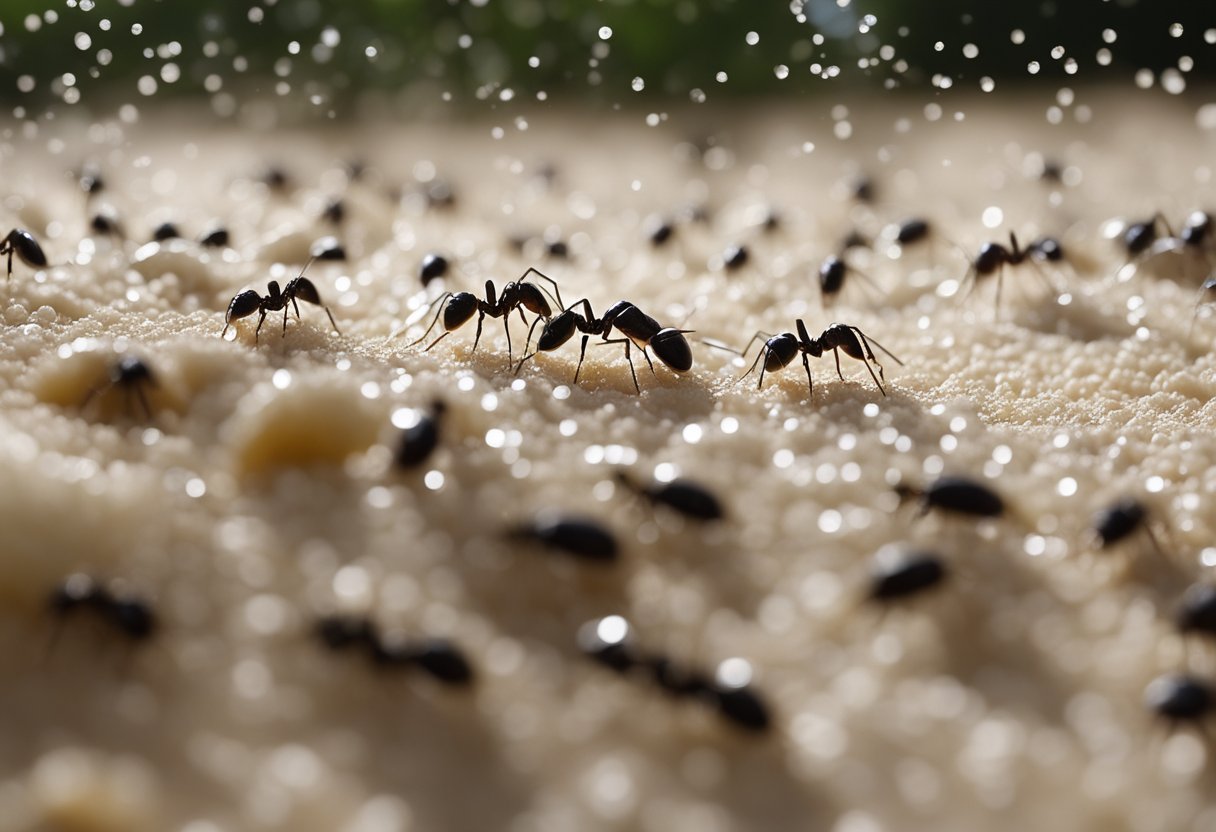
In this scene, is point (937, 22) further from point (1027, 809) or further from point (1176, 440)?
point (1027, 809)

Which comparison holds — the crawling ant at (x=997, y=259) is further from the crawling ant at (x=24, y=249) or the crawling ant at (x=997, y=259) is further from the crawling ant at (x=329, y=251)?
the crawling ant at (x=24, y=249)

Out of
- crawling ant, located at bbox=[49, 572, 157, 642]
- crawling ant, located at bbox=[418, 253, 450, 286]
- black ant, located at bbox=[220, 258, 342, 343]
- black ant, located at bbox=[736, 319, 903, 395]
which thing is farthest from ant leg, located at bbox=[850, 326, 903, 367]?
crawling ant, located at bbox=[49, 572, 157, 642]

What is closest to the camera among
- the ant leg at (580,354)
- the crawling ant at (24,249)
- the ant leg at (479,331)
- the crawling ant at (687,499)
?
the crawling ant at (687,499)

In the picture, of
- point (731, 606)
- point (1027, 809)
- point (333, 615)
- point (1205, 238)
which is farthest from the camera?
point (1205, 238)

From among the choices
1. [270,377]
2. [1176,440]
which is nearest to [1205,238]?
[1176,440]

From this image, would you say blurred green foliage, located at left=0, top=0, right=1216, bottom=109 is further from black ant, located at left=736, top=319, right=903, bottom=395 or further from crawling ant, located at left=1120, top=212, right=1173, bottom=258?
black ant, located at left=736, top=319, right=903, bottom=395

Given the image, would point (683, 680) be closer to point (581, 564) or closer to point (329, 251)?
point (581, 564)

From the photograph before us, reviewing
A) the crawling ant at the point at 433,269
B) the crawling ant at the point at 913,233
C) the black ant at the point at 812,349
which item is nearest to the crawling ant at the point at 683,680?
the black ant at the point at 812,349
